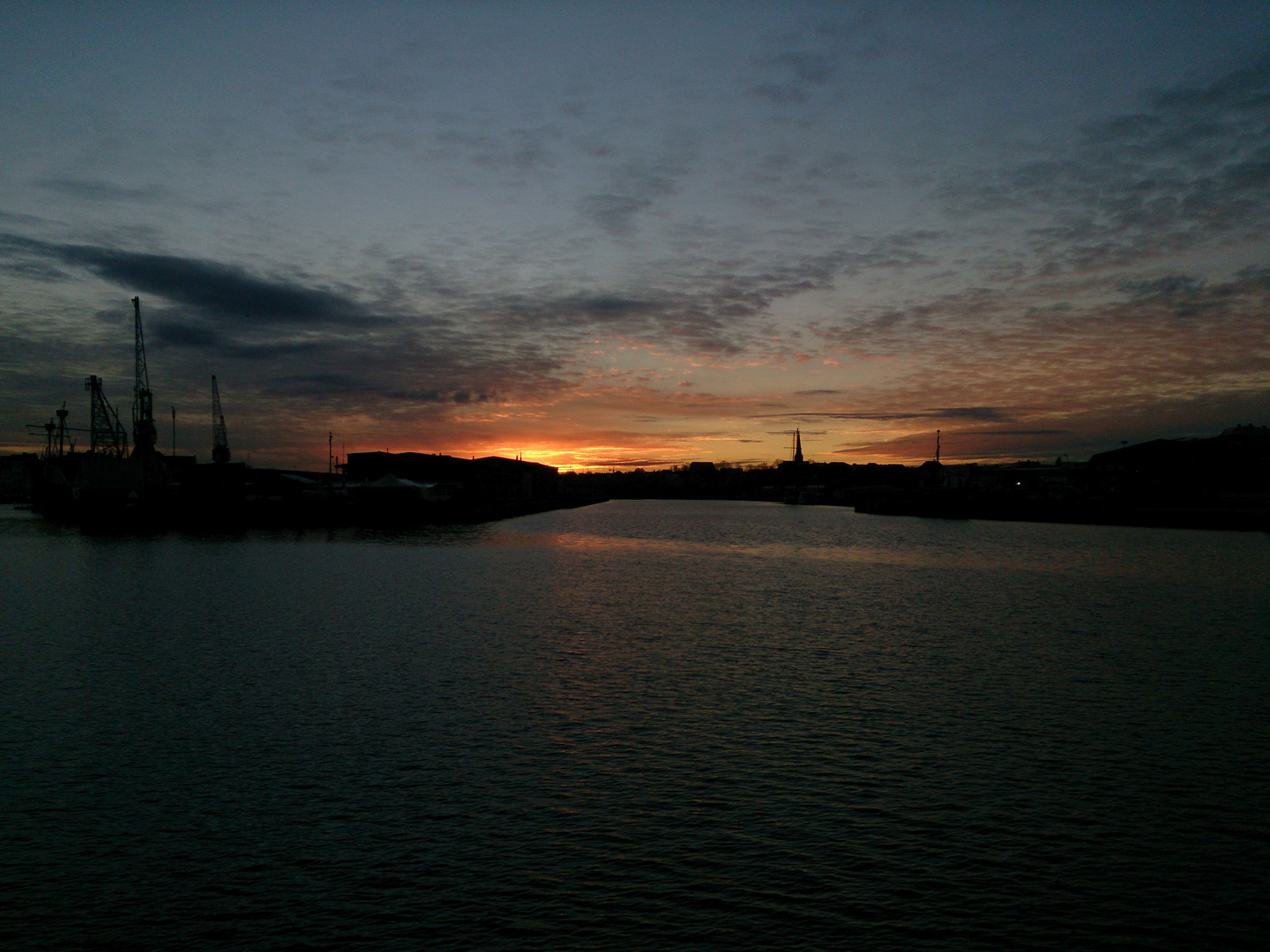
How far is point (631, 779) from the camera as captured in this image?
13156 millimetres

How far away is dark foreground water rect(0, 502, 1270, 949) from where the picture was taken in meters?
9.20

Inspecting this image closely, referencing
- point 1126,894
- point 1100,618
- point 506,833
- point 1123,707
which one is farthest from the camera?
point 1100,618

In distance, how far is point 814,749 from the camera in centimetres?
1462

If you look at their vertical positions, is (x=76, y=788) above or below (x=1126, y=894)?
above

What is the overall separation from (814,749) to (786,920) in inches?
227

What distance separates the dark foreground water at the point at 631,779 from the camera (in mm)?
9195

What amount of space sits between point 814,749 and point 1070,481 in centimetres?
18179

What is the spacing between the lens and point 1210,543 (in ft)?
221

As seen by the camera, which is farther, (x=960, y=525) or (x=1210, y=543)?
(x=960, y=525)

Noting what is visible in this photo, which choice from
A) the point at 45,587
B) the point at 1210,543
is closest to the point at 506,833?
the point at 45,587

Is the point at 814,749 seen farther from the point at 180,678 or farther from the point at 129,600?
the point at 129,600

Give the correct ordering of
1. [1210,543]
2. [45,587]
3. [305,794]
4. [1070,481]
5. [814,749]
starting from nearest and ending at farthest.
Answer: [305,794], [814,749], [45,587], [1210,543], [1070,481]

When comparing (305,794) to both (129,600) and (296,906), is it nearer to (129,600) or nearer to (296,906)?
(296,906)

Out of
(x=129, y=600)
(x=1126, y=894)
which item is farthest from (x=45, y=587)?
(x=1126, y=894)
